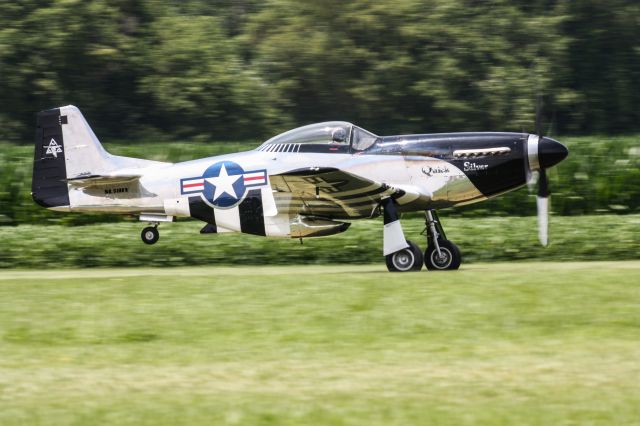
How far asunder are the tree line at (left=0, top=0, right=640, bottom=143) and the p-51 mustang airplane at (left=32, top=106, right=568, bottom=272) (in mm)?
19558

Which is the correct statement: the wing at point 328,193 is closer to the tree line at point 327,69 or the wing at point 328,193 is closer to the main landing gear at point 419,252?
the main landing gear at point 419,252

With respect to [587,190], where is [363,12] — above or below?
above

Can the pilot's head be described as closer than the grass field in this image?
No

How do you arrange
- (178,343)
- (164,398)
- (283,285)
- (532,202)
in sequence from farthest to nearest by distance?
(532,202) → (283,285) → (178,343) → (164,398)

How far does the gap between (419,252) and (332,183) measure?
153 cm

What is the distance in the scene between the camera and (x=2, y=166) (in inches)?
890

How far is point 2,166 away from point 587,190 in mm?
11550

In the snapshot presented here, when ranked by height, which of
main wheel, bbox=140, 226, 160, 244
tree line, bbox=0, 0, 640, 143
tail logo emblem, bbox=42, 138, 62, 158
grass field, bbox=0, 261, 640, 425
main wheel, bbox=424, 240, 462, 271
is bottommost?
grass field, bbox=0, 261, 640, 425

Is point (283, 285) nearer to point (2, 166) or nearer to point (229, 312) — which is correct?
point (229, 312)

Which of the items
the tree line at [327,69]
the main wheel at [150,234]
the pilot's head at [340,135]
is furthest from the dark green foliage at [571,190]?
the tree line at [327,69]

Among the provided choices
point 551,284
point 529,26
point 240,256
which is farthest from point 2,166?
point 529,26

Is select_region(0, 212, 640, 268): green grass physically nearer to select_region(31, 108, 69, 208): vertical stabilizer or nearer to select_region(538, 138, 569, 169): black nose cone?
select_region(31, 108, 69, 208): vertical stabilizer

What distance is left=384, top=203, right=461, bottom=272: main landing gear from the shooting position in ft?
49.0

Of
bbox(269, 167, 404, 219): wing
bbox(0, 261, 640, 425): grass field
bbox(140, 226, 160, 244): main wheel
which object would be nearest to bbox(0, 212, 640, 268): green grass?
bbox(140, 226, 160, 244): main wheel
